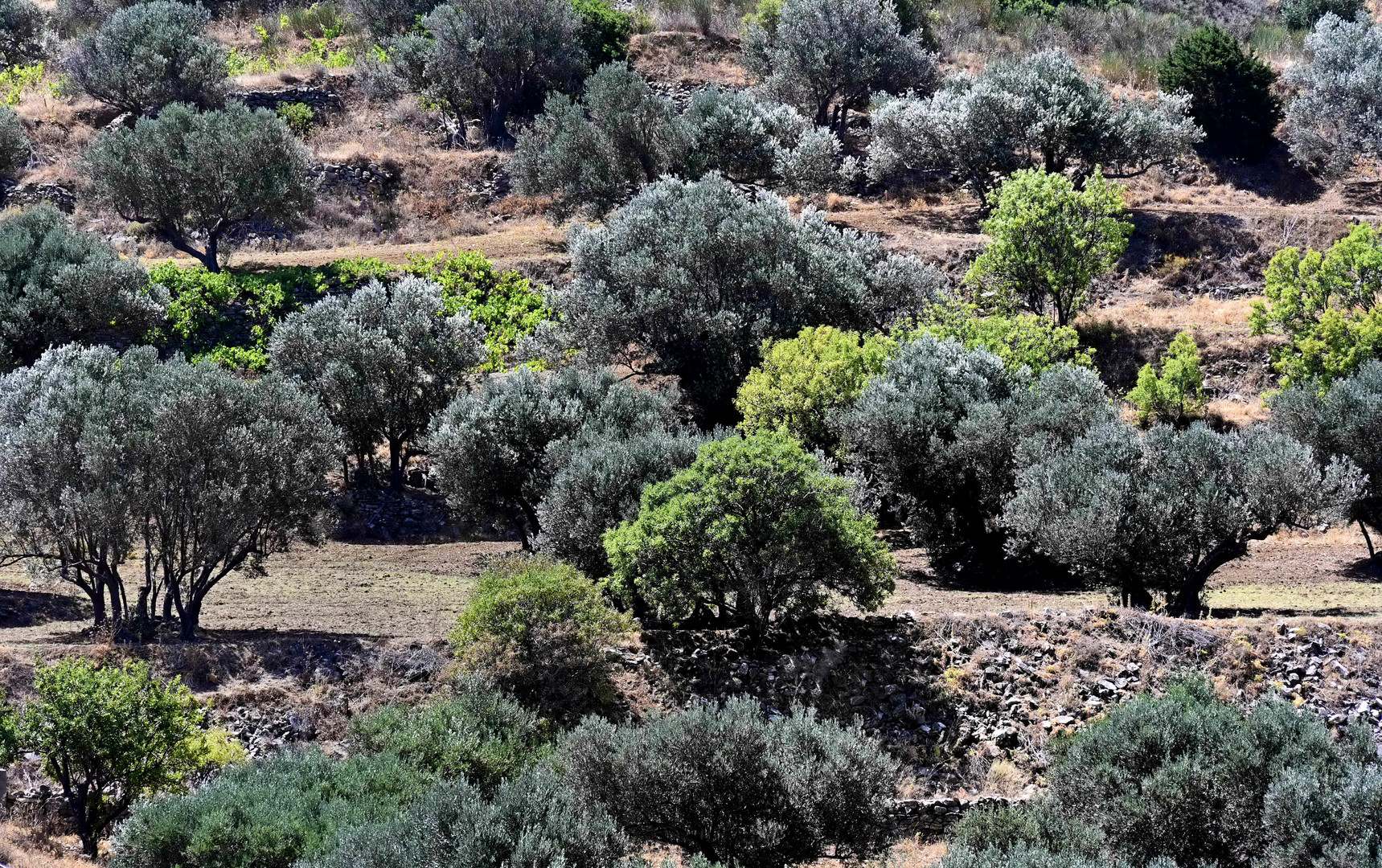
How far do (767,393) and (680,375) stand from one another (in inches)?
294

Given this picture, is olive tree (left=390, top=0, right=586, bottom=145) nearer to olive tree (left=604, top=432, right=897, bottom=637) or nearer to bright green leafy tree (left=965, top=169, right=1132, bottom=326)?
bright green leafy tree (left=965, top=169, right=1132, bottom=326)

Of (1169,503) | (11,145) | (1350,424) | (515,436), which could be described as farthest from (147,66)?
(1350,424)

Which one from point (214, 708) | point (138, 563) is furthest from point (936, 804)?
point (138, 563)

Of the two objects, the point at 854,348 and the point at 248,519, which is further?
the point at 854,348

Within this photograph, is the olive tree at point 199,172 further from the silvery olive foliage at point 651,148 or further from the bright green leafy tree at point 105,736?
the bright green leafy tree at point 105,736

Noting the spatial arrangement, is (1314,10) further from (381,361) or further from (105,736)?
(105,736)

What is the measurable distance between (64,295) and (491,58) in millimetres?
29291

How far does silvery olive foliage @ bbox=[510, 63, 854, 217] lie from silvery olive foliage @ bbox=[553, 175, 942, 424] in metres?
9.90

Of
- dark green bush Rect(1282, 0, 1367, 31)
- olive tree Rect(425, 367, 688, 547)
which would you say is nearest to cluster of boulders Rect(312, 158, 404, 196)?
olive tree Rect(425, 367, 688, 547)

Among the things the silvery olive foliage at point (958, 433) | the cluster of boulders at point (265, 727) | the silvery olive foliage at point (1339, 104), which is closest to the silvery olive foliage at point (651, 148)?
the silvery olive foliage at point (1339, 104)

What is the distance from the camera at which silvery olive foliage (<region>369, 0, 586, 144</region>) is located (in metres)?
73.6

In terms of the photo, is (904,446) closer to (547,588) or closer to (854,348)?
(854,348)

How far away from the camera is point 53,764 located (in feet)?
85.7

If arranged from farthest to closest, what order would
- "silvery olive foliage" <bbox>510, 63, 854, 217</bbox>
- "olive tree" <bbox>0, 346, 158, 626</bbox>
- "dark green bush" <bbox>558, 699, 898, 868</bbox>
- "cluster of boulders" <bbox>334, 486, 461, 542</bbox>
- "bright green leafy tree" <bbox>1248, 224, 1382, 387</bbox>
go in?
"silvery olive foliage" <bbox>510, 63, 854, 217</bbox>
"bright green leafy tree" <bbox>1248, 224, 1382, 387</bbox>
"cluster of boulders" <bbox>334, 486, 461, 542</bbox>
"olive tree" <bbox>0, 346, 158, 626</bbox>
"dark green bush" <bbox>558, 699, 898, 868</bbox>
